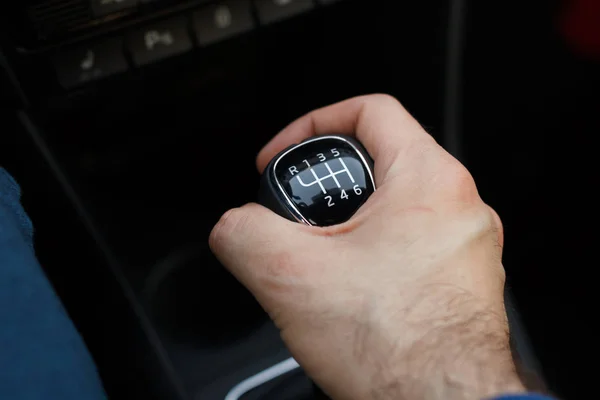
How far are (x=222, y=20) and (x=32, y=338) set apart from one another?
11.4 inches

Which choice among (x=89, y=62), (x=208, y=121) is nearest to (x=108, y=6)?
(x=89, y=62)

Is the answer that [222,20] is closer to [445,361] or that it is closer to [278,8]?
[278,8]

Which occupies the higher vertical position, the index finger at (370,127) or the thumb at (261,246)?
the index finger at (370,127)

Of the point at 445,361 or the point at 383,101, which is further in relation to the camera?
the point at 383,101

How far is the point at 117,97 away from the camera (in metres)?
0.57

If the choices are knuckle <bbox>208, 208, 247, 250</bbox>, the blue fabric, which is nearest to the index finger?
knuckle <bbox>208, 208, 247, 250</bbox>

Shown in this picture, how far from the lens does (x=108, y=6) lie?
483 millimetres

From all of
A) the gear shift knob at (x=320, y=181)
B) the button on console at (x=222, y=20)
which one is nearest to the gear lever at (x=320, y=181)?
the gear shift knob at (x=320, y=181)

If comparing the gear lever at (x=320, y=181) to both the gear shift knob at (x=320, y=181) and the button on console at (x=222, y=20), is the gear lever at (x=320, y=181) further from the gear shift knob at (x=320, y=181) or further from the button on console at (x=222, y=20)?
the button on console at (x=222, y=20)

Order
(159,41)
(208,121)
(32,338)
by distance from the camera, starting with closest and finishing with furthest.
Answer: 1. (32,338)
2. (159,41)
3. (208,121)

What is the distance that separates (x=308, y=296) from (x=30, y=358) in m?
0.18

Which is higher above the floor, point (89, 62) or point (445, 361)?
point (89, 62)

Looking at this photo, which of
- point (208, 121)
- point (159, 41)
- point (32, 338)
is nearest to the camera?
point (32, 338)

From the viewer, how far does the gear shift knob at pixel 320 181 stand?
1.60 ft
